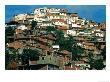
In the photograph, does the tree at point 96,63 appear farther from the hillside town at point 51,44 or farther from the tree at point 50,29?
the tree at point 50,29

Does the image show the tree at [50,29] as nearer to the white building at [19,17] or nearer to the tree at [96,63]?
the white building at [19,17]

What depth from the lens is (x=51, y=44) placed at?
5512 mm

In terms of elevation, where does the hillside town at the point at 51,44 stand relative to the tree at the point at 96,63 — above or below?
above

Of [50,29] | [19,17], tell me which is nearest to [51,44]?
[50,29]

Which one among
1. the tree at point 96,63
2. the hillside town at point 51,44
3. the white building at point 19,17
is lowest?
the tree at point 96,63

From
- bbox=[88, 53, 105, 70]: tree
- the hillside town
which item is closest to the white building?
the hillside town

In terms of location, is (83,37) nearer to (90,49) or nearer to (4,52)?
(90,49)

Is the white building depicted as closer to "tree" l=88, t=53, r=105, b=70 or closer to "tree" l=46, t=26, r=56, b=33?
"tree" l=46, t=26, r=56, b=33

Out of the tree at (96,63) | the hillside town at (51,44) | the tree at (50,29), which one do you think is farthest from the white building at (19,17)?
the tree at (96,63)

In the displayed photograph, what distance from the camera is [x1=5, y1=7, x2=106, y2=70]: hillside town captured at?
5.51m

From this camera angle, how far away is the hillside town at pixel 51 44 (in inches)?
217

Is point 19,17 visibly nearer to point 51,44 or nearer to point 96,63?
point 51,44

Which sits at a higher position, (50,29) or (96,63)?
(50,29)
